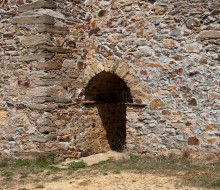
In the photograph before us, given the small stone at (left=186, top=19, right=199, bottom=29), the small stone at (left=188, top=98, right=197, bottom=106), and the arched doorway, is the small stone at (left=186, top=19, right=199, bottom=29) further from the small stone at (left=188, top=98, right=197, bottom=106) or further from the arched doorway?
the arched doorway

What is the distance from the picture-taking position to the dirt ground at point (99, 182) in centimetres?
588

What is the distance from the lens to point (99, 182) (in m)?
6.15

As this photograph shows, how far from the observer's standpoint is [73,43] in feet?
27.5

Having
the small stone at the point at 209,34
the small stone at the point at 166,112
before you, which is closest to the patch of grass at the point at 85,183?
the small stone at the point at 166,112

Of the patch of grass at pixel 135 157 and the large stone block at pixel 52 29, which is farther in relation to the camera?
the patch of grass at pixel 135 157

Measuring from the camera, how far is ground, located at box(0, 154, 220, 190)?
596cm

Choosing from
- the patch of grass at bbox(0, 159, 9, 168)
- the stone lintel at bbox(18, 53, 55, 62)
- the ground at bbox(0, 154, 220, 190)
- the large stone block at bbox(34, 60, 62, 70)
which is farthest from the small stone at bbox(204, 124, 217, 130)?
the patch of grass at bbox(0, 159, 9, 168)

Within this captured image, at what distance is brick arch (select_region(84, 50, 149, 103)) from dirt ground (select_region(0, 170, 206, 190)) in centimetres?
193

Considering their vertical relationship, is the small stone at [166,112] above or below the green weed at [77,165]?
above

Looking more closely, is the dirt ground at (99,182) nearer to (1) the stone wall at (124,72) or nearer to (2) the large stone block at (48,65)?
(1) the stone wall at (124,72)

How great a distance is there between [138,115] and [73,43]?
200cm

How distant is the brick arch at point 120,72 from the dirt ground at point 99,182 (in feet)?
6.34

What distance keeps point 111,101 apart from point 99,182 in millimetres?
3542

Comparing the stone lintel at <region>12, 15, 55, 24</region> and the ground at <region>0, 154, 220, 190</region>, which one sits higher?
the stone lintel at <region>12, 15, 55, 24</region>
